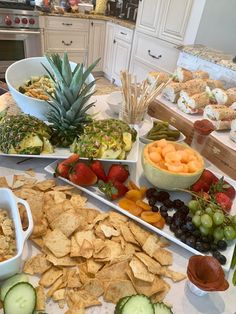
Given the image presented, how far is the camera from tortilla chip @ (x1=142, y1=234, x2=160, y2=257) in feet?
2.05

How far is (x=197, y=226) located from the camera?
2.15ft

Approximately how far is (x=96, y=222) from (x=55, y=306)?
22cm

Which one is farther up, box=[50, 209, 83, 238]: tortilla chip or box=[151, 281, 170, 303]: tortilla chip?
box=[50, 209, 83, 238]: tortilla chip

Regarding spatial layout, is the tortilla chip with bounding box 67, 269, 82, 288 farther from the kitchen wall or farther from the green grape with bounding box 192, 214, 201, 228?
the kitchen wall

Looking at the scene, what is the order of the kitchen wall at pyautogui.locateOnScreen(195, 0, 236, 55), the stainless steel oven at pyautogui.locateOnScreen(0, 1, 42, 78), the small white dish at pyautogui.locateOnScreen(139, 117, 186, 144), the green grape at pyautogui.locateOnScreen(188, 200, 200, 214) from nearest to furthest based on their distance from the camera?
the green grape at pyautogui.locateOnScreen(188, 200, 200, 214) < the small white dish at pyautogui.locateOnScreen(139, 117, 186, 144) < the kitchen wall at pyautogui.locateOnScreen(195, 0, 236, 55) < the stainless steel oven at pyautogui.locateOnScreen(0, 1, 42, 78)

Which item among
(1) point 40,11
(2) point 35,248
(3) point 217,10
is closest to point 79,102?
(2) point 35,248

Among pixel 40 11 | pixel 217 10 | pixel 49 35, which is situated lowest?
pixel 49 35

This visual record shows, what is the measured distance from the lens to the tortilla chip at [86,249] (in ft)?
1.96

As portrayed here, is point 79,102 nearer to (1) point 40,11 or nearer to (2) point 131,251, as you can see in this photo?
(2) point 131,251

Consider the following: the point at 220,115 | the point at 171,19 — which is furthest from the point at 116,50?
the point at 220,115

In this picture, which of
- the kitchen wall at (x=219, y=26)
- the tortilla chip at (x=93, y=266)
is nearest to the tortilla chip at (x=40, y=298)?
the tortilla chip at (x=93, y=266)

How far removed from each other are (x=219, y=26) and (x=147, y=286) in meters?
2.28

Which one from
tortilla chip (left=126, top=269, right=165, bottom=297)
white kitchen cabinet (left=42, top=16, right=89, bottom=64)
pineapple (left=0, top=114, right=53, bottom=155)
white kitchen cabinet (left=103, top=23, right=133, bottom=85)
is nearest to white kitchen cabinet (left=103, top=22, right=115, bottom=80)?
white kitchen cabinet (left=103, top=23, right=133, bottom=85)

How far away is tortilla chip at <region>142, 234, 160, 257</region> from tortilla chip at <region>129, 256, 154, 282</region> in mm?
35
